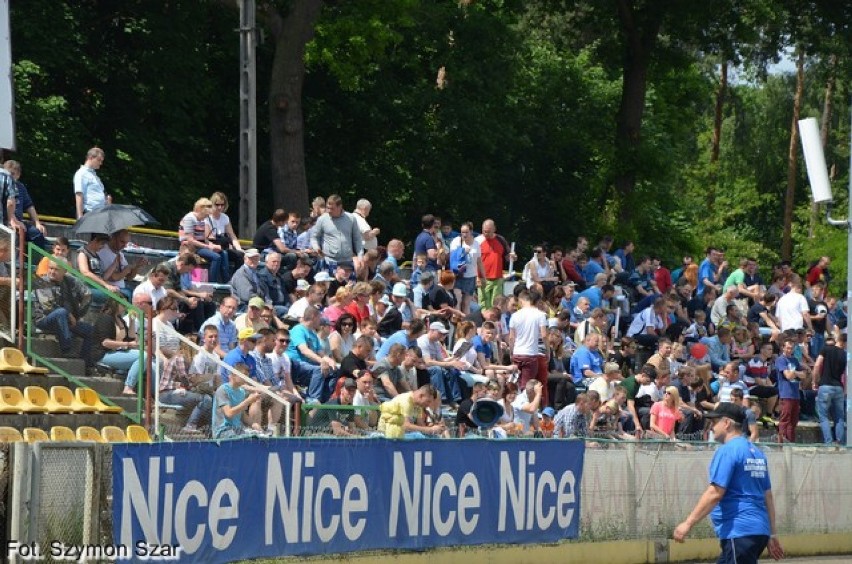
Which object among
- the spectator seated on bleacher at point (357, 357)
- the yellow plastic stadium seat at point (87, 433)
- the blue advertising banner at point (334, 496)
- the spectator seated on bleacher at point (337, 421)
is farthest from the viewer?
the spectator seated on bleacher at point (357, 357)

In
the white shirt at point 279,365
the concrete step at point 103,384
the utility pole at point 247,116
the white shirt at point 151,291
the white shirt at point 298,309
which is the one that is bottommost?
the concrete step at point 103,384

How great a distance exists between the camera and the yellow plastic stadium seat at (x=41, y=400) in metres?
14.6

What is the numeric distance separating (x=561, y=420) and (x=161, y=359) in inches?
239

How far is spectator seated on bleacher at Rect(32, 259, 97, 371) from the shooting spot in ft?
51.4

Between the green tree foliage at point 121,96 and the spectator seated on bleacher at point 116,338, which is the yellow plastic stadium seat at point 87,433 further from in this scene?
the green tree foliage at point 121,96

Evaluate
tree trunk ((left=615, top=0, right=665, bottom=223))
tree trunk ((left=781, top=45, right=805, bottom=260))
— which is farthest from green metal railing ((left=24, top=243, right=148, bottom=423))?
tree trunk ((left=781, top=45, right=805, bottom=260))

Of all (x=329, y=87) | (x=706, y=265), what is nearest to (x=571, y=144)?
(x=329, y=87)

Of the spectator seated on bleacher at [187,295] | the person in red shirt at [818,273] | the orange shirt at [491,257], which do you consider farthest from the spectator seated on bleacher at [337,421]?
the person in red shirt at [818,273]

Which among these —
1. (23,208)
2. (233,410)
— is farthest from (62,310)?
(23,208)

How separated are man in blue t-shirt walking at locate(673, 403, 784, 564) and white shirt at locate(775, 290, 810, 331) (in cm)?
1787

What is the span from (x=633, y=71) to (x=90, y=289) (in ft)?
93.0

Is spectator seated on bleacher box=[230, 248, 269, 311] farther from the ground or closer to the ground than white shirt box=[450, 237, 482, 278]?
closer to the ground

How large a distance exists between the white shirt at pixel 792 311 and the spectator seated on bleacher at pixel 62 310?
1628cm

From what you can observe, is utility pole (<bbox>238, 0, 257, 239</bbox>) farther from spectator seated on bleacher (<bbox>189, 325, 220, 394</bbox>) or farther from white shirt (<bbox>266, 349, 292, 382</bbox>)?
spectator seated on bleacher (<bbox>189, 325, 220, 394</bbox>)
